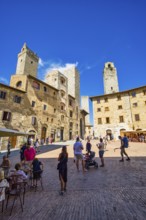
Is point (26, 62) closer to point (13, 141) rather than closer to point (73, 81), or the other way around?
point (73, 81)

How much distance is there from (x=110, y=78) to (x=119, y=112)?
16453 mm

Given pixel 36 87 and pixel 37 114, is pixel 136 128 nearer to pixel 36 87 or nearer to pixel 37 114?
pixel 37 114

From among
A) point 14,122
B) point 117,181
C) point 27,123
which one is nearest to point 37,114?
point 27,123

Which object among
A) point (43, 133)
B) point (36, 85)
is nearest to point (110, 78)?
point (36, 85)

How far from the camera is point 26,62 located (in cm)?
3266

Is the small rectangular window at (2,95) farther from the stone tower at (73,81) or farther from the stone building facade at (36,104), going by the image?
the stone tower at (73,81)

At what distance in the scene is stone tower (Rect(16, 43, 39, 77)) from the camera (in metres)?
32.2

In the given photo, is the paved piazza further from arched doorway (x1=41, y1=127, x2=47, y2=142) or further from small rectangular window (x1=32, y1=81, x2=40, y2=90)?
small rectangular window (x1=32, y1=81, x2=40, y2=90)

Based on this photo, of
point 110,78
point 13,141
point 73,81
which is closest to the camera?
point 13,141

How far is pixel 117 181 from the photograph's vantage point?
5.07 metres

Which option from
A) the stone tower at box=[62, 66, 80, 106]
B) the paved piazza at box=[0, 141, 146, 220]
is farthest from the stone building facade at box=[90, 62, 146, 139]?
the paved piazza at box=[0, 141, 146, 220]

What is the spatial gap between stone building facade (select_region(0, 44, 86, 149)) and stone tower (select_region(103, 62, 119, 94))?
36.4 ft

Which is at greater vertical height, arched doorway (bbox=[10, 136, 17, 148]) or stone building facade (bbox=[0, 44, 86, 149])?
stone building facade (bbox=[0, 44, 86, 149])

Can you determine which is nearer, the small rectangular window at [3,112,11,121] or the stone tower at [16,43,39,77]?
the small rectangular window at [3,112,11,121]
